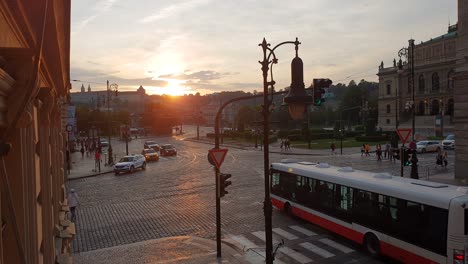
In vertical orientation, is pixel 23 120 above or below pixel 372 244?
above

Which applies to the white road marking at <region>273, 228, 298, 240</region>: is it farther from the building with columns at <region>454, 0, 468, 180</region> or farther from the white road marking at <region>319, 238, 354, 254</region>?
the building with columns at <region>454, 0, 468, 180</region>

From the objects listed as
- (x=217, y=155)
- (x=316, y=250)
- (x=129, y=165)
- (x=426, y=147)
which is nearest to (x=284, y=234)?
(x=316, y=250)

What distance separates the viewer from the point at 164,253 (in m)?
13.3

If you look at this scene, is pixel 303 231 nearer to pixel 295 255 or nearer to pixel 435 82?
pixel 295 255

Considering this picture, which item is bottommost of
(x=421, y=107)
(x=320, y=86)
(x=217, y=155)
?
(x=217, y=155)

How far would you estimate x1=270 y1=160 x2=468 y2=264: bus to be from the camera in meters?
10.3

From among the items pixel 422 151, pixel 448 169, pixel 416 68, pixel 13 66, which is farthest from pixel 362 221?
pixel 416 68

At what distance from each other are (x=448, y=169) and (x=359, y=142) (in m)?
32.4

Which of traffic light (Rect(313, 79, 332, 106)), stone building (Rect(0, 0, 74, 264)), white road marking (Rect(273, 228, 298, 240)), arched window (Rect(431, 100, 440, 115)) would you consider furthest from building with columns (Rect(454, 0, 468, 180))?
arched window (Rect(431, 100, 440, 115))

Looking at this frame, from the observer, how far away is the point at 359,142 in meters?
65.6

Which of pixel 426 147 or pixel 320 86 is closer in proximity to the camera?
pixel 320 86

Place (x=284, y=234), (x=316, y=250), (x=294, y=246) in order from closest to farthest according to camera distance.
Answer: (x=316, y=250)
(x=294, y=246)
(x=284, y=234)

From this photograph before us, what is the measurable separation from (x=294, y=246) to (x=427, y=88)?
3364 inches

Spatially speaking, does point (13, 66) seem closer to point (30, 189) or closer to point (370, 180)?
point (30, 189)
